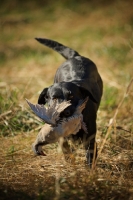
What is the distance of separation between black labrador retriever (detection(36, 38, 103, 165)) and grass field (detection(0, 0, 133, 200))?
248 mm

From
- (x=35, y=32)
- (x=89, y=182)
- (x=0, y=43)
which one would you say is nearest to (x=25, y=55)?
(x=0, y=43)

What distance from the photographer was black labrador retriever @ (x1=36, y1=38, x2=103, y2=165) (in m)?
3.93

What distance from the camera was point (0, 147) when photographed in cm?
467

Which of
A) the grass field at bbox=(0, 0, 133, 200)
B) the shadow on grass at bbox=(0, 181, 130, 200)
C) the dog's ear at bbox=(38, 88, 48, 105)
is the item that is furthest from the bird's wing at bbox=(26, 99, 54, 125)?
the dog's ear at bbox=(38, 88, 48, 105)

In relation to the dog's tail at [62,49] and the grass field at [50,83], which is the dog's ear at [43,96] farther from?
the dog's tail at [62,49]

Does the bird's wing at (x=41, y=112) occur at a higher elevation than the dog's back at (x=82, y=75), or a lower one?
lower

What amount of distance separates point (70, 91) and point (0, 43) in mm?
7197

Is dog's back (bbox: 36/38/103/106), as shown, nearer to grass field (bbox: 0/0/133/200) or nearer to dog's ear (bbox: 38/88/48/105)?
dog's ear (bbox: 38/88/48/105)

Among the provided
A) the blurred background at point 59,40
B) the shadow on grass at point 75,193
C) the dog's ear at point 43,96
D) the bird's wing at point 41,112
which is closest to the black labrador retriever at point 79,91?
the dog's ear at point 43,96

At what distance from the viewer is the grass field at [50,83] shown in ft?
11.5

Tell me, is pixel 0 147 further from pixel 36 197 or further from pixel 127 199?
pixel 127 199

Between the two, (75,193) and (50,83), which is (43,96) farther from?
(50,83)

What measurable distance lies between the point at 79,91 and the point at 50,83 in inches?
129

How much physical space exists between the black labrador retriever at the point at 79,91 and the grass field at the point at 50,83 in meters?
0.25
